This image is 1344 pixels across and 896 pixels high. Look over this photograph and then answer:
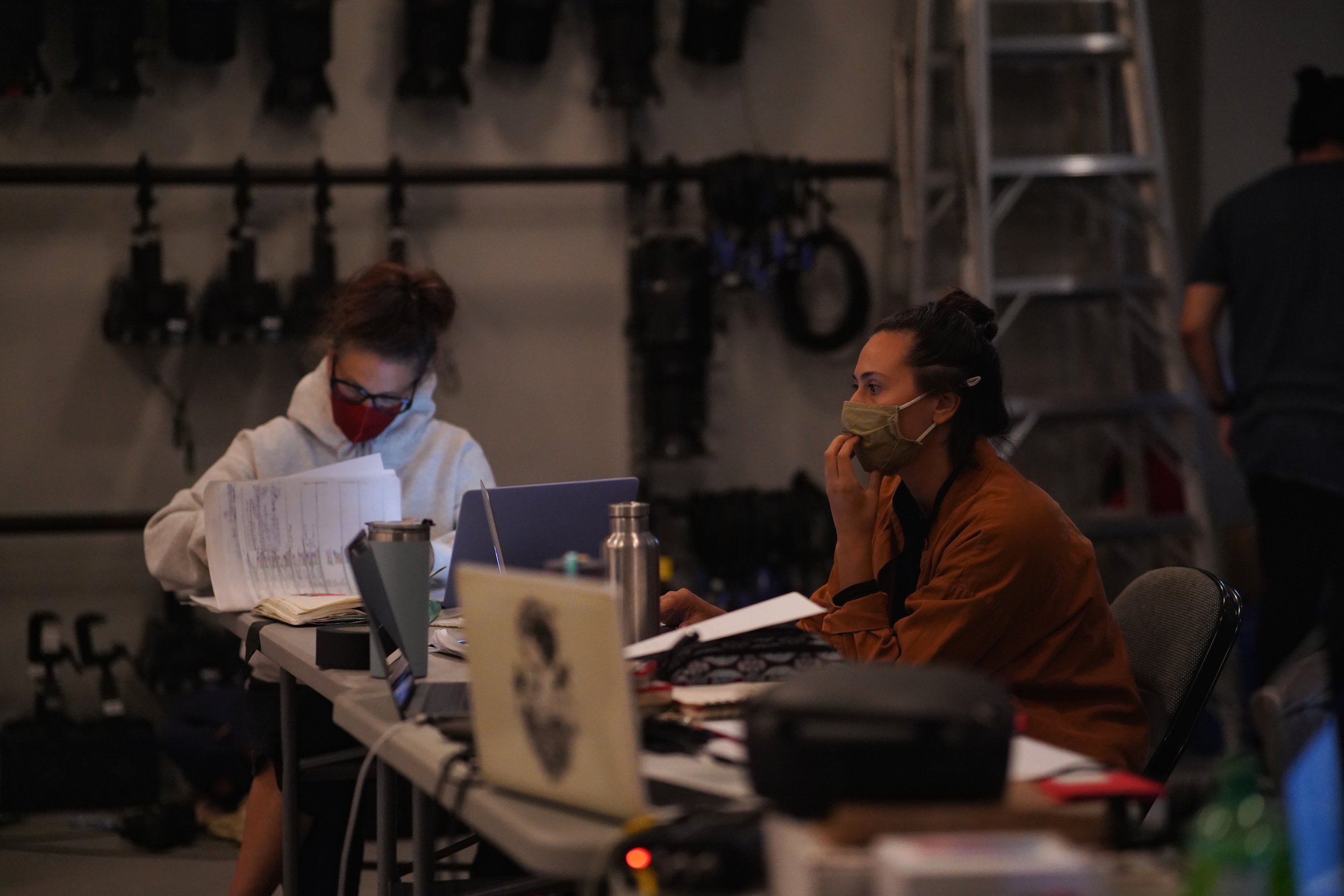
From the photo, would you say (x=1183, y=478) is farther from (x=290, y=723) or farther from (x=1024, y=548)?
(x=290, y=723)

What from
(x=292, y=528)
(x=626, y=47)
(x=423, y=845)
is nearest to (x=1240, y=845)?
(x=423, y=845)

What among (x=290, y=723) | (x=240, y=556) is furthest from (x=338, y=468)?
(x=290, y=723)

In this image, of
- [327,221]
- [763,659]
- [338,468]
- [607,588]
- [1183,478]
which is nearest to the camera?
[607,588]

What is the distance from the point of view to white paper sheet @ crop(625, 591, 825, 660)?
5.03 ft

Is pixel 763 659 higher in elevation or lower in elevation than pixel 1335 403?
lower

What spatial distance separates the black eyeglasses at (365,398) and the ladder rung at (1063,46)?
2.36 m

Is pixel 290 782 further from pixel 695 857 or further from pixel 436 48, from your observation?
pixel 436 48

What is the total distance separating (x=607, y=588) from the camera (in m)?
1.12

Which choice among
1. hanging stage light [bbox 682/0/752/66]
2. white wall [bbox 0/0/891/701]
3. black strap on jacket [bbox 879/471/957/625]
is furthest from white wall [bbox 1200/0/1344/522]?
black strap on jacket [bbox 879/471/957/625]

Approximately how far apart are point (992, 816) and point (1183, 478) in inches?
137

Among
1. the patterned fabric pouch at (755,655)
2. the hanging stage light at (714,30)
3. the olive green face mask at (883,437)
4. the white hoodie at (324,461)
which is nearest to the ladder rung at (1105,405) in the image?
the hanging stage light at (714,30)

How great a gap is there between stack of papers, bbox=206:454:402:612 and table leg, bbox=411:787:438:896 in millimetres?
501

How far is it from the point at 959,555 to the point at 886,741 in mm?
909

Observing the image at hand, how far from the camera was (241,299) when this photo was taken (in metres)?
4.17
